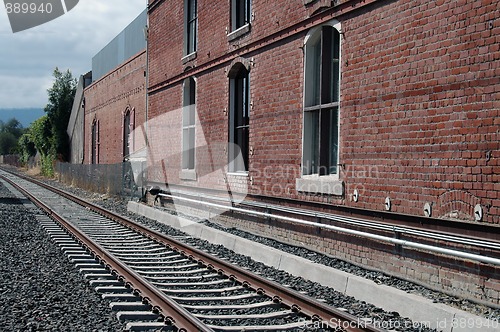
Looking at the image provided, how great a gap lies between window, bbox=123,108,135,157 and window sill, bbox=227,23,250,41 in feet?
42.4

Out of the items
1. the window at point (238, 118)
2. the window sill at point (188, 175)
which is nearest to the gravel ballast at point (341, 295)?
the window at point (238, 118)

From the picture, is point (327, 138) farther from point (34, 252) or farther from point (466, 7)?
point (34, 252)

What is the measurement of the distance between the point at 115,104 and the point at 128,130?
3.66 meters

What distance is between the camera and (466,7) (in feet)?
24.2

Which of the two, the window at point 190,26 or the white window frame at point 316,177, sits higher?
the window at point 190,26

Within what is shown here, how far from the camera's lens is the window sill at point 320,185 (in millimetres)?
10095

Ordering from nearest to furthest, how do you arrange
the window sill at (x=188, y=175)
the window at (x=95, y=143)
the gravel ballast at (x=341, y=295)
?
the gravel ballast at (x=341, y=295) → the window sill at (x=188, y=175) → the window at (x=95, y=143)

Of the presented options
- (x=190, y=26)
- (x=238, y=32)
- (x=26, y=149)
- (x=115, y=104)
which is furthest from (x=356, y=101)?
(x=26, y=149)

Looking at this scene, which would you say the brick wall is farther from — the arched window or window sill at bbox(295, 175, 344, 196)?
window sill at bbox(295, 175, 344, 196)

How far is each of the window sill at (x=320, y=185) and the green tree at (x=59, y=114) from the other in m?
43.3

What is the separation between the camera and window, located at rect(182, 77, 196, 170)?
17812mm

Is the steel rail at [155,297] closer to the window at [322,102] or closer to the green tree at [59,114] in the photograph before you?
the window at [322,102]

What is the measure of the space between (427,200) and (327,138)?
3161 mm

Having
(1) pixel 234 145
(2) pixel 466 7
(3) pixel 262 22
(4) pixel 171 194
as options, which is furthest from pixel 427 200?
(4) pixel 171 194
